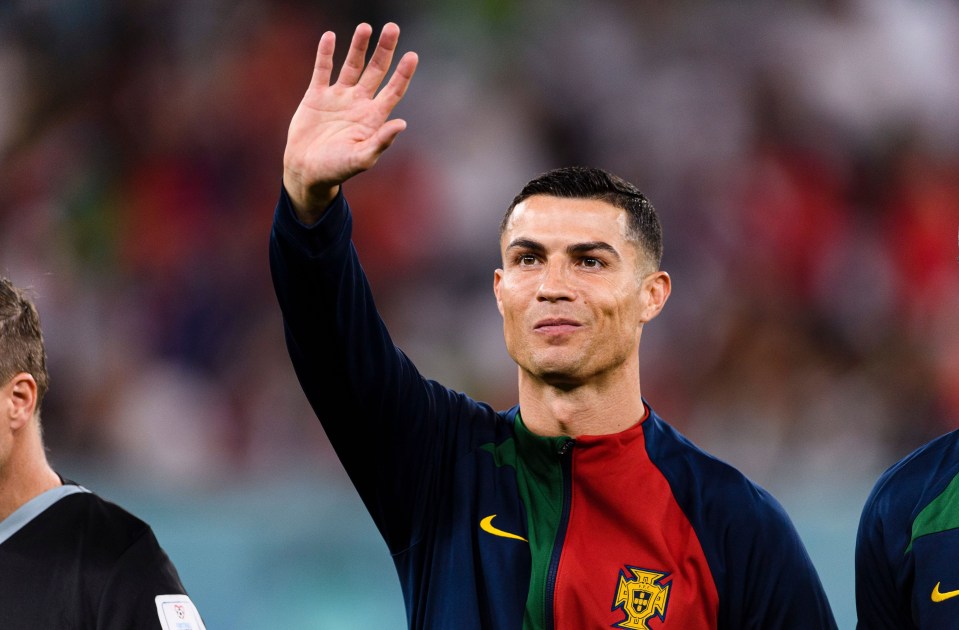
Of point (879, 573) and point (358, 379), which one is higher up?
point (358, 379)

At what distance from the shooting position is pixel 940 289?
7148mm

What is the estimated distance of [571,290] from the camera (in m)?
3.07

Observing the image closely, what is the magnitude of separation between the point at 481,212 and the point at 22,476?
4.62 m

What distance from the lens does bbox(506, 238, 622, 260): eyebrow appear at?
3145 mm

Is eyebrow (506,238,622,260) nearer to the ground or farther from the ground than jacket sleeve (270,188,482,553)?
farther from the ground

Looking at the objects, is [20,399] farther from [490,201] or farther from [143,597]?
[490,201]

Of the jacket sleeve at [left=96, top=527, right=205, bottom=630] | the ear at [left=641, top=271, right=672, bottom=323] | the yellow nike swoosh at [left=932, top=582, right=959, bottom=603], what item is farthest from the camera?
the ear at [left=641, top=271, right=672, bottom=323]

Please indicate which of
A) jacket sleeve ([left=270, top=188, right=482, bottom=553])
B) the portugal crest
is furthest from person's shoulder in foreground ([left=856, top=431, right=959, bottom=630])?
jacket sleeve ([left=270, top=188, right=482, bottom=553])

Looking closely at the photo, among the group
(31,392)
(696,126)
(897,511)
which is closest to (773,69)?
(696,126)

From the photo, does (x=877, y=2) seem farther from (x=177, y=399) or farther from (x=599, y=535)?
(x=599, y=535)

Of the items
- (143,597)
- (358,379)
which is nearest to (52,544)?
(143,597)

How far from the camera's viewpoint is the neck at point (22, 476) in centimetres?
271

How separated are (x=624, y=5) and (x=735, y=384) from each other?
2.44 m

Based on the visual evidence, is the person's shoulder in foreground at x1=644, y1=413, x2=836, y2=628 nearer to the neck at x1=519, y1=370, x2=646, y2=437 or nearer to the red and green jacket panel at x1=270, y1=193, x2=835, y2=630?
the red and green jacket panel at x1=270, y1=193, x2=835, y2=630
